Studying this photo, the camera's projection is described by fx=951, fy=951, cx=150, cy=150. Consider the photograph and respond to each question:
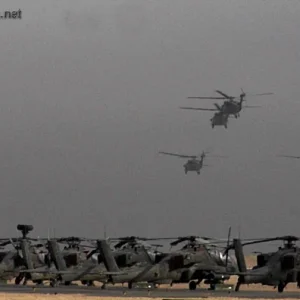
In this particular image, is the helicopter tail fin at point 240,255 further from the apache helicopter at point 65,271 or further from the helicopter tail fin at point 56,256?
the helicopter tail fin at point 56,256

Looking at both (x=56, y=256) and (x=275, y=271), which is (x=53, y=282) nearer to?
(x=56, y=256)

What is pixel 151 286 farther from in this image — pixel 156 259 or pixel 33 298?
pixel 33 298

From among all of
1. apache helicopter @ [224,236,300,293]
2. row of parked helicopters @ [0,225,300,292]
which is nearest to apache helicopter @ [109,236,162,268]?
row of parked helicopters @ [0,225,300,292]

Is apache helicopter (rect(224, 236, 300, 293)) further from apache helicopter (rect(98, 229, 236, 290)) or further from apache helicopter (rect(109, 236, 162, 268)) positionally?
apache helicopter (rect(109, 236, 162, 268))

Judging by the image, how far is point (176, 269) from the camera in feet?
256

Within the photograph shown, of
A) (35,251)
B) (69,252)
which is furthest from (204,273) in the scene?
(35,251)

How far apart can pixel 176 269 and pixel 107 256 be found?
576 centimetres

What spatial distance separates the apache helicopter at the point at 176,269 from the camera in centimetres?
7631

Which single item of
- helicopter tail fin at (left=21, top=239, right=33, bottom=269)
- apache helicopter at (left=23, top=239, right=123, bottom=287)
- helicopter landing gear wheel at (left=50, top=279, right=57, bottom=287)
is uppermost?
helicopter tail fin at (left=21, top=239, right=33, bottom=269)

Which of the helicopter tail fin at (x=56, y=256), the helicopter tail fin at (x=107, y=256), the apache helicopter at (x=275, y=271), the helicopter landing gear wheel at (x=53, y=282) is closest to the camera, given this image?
the apache helicopter at (x=275, y=271)

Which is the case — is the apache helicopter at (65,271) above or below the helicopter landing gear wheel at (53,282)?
above

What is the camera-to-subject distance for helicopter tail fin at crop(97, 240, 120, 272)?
7712 centimetres

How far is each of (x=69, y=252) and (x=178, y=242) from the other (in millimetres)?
12075

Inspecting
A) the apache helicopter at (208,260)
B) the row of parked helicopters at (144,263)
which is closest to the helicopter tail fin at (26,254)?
the row of parked helicopters at (144,263)
